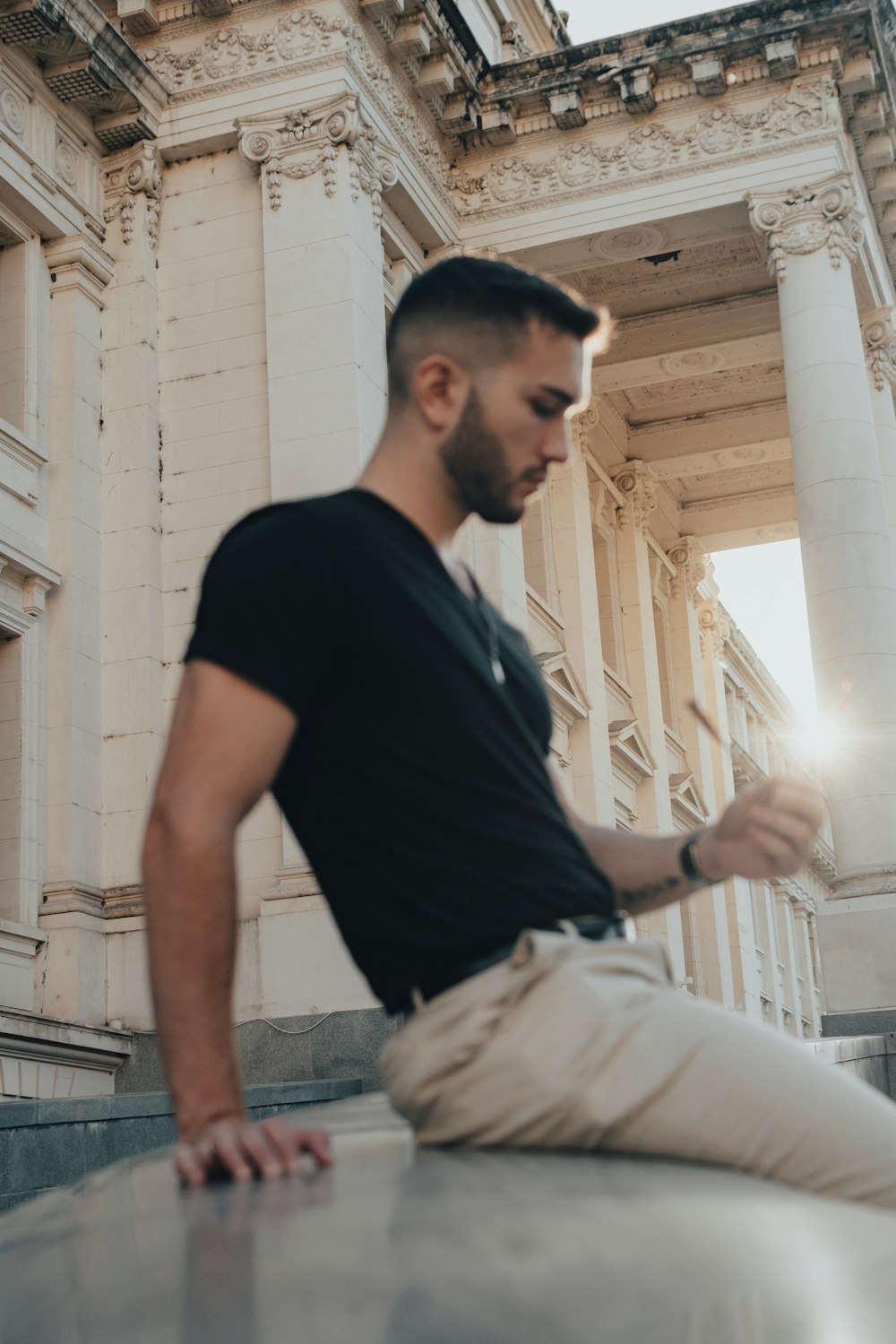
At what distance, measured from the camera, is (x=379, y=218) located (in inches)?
626

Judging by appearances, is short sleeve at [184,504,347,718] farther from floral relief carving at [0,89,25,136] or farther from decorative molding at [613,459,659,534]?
decorative molding at [613,459,659,534]

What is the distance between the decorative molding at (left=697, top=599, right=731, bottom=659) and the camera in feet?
110

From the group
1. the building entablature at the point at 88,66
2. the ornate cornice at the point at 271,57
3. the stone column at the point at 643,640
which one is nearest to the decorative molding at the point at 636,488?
the stone column at the point at 643,640

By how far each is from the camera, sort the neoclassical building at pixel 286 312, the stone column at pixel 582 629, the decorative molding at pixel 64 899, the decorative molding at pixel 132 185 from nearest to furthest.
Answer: the decorative molding at pixel 64 899 → the neoclassical building at pixel 286 312 → the decorative molding at pixel 132 185 → the stone column at pixel 582 629

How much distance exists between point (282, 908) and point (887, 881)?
19.2 feet

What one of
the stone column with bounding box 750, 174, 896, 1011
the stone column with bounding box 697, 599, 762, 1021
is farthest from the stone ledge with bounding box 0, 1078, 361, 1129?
the stone column with bounding box 697, 599, 762, 1021

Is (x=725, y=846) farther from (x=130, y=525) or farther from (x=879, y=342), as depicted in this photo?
(x=879, y=342)

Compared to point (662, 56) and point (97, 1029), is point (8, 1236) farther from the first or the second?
point (662, 56)

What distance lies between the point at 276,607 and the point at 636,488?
82.6 ft

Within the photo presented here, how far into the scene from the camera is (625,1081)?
155cm

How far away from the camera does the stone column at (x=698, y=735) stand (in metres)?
27.6

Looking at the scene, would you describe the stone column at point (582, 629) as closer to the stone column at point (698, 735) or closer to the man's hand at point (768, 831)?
the stone column at point (698, 735)

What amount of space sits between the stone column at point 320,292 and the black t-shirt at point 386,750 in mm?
12601

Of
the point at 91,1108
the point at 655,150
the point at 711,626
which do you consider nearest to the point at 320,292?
the point at 655,150
